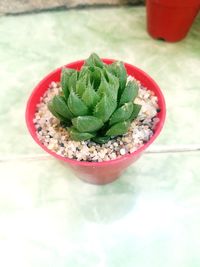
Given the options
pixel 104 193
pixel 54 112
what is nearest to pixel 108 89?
pixel 54 112

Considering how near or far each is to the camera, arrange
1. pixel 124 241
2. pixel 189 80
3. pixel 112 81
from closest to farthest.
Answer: pixel 112 81 < pixel 124 241 < pixel 189 80

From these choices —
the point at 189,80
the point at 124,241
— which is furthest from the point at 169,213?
the point at 189,80

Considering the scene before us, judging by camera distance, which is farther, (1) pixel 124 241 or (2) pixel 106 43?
(2) pixel 106 43

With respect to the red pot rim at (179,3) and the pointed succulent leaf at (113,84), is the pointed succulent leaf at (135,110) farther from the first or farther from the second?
the red pot rim at (179,3)

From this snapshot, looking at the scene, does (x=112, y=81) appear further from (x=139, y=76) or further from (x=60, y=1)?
(x=60, y=1)

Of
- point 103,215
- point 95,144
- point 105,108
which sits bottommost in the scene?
point 103,215

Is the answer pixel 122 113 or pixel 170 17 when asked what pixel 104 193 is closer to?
pixel 122 113
